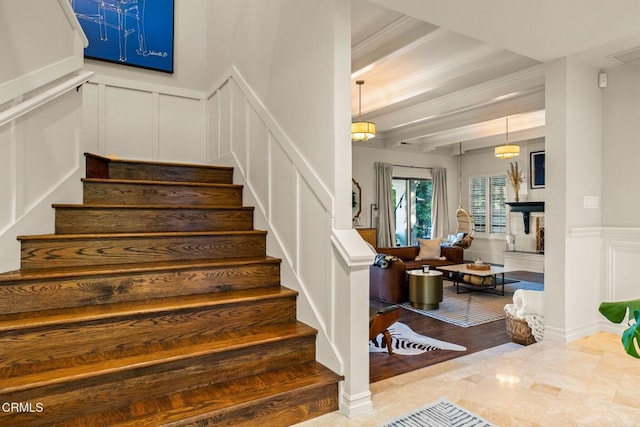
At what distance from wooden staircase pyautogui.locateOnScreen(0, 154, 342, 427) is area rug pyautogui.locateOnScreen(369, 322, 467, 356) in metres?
1.63

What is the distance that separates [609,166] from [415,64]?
2523mm

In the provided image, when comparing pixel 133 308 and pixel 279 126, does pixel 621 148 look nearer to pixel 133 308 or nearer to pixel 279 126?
pixel 279 126

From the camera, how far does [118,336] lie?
1933 mm

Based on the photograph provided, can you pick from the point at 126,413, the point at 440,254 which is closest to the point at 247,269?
the point at 126,413

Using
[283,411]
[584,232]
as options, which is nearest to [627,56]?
[584,232]

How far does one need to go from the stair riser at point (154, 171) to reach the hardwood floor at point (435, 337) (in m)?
2.14

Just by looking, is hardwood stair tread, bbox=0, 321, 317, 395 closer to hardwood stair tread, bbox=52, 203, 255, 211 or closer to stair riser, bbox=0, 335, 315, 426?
stair riser, bbox=0, 335, 315, 426

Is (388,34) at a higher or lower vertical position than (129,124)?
higher

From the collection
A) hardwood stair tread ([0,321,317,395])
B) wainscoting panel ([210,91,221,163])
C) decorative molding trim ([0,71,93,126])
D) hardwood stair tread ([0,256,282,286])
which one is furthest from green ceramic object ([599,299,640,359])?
wainscoting panel ([210,91,221,163])

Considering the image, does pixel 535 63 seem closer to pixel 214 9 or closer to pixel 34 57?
pixel 214 9

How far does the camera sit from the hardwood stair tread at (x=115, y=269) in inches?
77.3

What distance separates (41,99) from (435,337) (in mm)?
3839

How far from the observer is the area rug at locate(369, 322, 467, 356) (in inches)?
143

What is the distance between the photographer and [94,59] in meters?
4.18
